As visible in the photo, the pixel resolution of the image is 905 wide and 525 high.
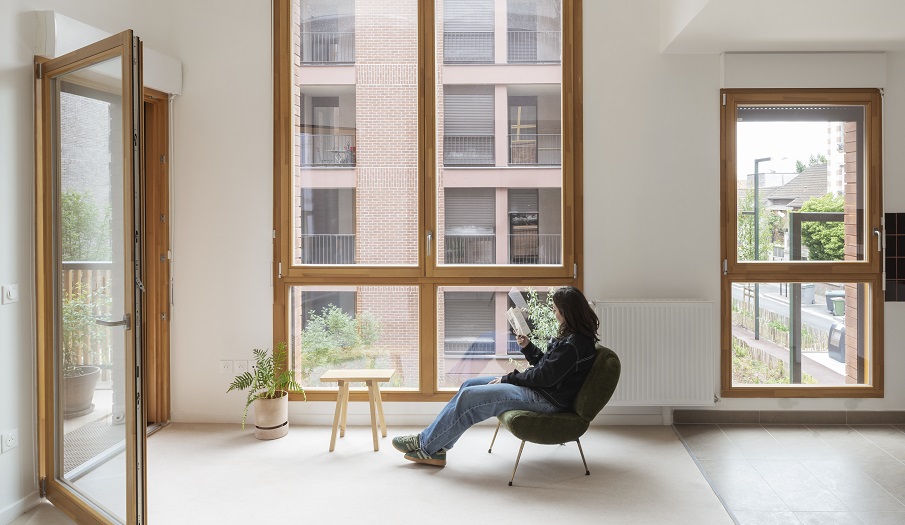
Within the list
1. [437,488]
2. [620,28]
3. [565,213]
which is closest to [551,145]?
[565,213]

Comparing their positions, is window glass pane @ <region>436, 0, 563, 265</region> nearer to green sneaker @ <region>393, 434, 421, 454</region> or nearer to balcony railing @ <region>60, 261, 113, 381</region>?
green sneaker @ <region>393, 434, 421, 454</region>

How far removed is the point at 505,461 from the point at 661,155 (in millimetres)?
2265

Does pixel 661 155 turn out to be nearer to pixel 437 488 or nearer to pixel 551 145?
pixel 551 145

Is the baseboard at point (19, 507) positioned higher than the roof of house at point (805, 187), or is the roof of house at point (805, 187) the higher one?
the roof of house at point (805, 187)

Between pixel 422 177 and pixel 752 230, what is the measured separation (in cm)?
229

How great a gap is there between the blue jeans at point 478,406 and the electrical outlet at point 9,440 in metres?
2.03

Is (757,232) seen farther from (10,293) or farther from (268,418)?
(10,293)

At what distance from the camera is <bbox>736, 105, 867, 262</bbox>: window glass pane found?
451 centimetres

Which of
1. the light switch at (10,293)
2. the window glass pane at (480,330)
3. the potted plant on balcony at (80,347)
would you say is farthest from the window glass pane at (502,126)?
the light switch at (10,293)

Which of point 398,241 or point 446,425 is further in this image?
point 398,241

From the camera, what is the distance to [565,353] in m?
3.52

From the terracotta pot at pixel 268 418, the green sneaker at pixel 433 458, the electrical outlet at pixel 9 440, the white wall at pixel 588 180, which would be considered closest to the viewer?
the electrical outlet at pixel 9 440

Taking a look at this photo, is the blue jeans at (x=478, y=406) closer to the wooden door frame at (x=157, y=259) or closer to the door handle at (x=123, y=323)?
the door handle at (x=123, y=323)

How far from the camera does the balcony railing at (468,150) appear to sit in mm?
4527
